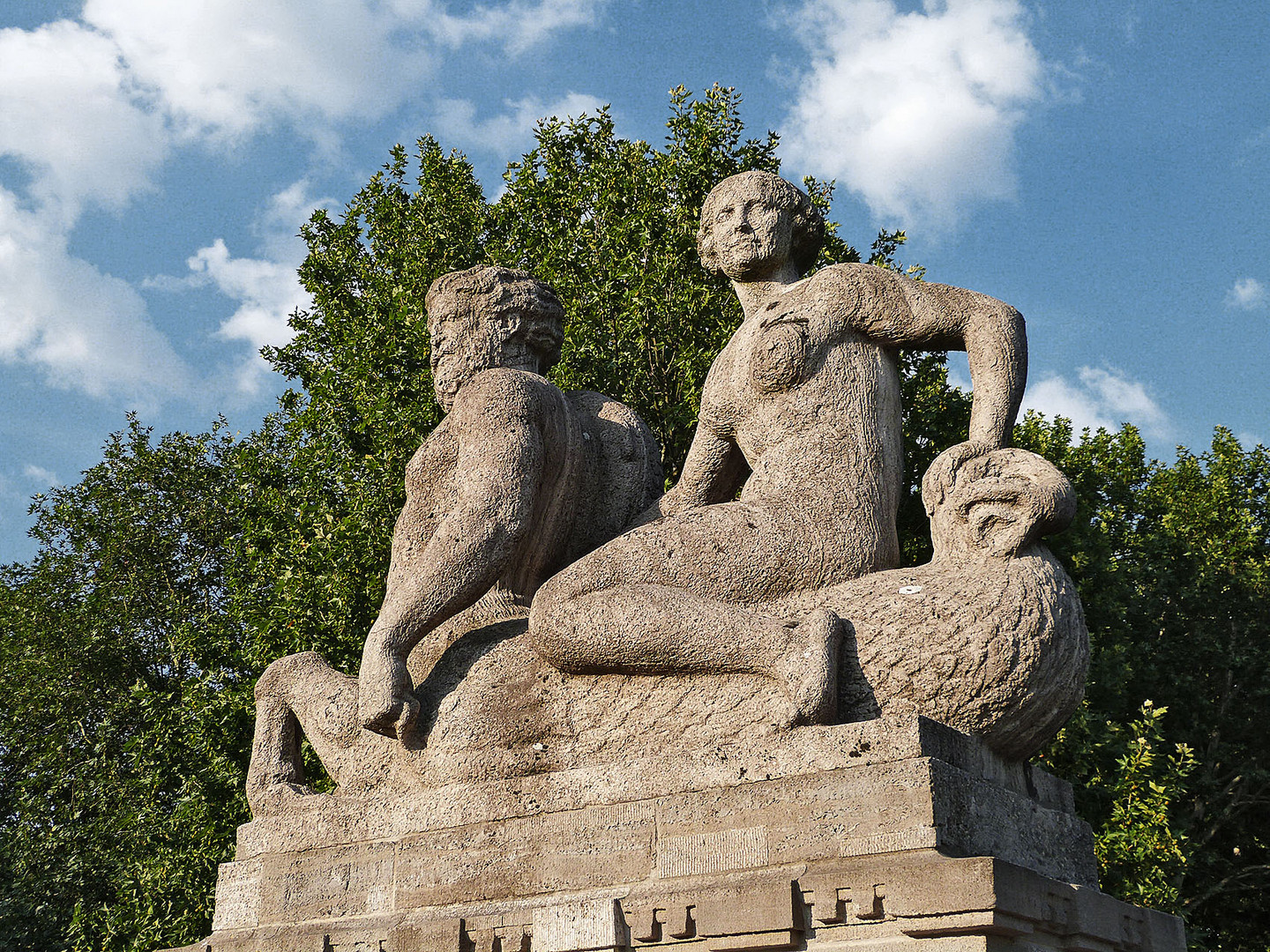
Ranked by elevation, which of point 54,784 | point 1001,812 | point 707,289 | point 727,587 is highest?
point 707,289

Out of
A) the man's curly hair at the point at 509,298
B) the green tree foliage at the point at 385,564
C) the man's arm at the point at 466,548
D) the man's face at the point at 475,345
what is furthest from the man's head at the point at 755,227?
the green tree foliage at the point at 385,564

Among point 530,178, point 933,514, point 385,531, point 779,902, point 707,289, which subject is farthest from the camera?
point 530,178

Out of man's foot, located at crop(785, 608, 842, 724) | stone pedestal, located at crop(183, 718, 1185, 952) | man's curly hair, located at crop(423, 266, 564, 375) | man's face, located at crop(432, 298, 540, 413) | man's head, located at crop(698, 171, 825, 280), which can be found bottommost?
stone pedestal, located at crop(183, 718, 1185, 952)

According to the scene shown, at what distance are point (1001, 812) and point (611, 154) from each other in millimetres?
13278

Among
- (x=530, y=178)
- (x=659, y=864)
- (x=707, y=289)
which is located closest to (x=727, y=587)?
(x=659, y=864)

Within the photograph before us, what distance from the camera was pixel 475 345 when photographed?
609cm

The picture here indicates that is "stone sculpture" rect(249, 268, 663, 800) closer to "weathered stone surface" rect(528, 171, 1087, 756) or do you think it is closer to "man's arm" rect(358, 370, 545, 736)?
"man's arm" rect(358, 370, 545, 736)

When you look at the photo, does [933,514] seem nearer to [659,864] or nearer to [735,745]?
[735,745]

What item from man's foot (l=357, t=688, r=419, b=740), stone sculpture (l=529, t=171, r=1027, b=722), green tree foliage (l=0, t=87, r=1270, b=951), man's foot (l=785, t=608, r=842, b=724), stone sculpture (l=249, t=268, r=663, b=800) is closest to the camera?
man's foot (l=785, t=608, r=842, b=724)

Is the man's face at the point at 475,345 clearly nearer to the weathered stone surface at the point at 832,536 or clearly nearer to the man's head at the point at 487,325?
the man's head at the point at 487,325

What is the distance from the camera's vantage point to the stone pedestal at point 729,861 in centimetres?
399

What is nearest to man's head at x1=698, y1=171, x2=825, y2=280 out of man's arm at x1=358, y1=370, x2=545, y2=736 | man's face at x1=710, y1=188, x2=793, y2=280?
man's face at x1=710, y1=188, x2=793, y2=280

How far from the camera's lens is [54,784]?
21.0 metres

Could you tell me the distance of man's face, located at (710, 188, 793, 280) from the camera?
19.3ft
